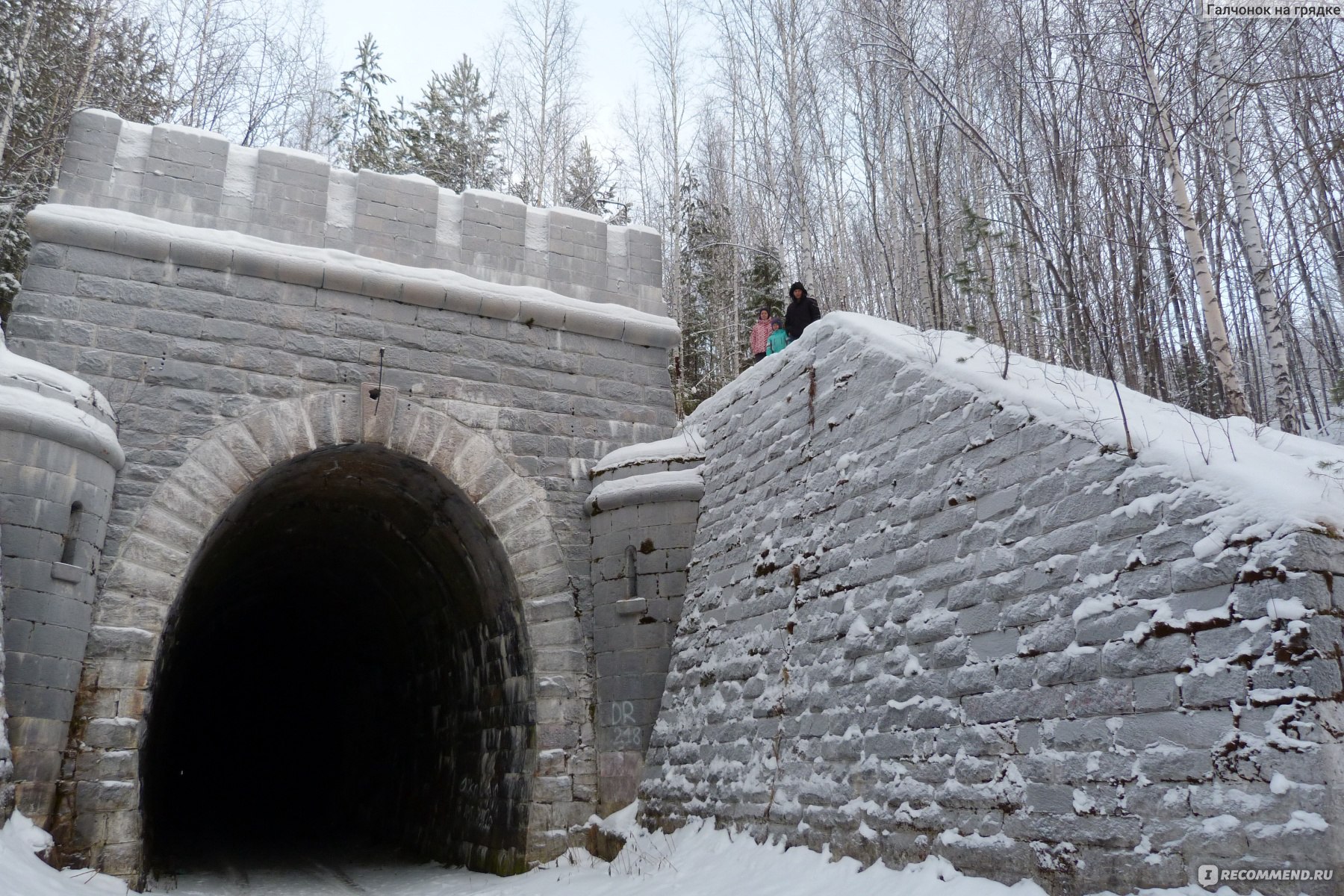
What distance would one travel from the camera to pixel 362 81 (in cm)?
2717

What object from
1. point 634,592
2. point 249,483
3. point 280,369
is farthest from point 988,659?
point 280,369

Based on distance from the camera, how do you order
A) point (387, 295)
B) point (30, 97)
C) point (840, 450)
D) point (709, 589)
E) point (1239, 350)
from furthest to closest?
point (30, 97), point (1239, 350), point (387, 295), point (709, 589), point (840, 450)

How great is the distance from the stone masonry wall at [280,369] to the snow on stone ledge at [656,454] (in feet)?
0.87

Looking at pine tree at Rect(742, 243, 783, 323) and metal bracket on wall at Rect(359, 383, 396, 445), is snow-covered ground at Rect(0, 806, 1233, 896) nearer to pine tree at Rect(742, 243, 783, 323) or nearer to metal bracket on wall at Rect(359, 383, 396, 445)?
metal bracket on wall at Rect(359, 383, 396, 445)

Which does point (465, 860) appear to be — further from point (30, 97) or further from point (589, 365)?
point (30, 97)

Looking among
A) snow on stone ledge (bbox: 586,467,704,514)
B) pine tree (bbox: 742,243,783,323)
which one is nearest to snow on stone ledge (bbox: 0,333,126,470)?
snow on stone ledge (bbox: 586,467,704,514)

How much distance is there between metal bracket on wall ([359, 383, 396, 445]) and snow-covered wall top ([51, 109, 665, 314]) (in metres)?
1.39

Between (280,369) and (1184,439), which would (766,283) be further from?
(1184,439)

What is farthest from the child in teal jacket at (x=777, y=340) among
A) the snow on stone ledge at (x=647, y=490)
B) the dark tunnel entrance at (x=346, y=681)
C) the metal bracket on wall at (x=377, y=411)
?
the metal bracket on wall at (x=377, y=411)

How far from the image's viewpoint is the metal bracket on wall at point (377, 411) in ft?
28.4

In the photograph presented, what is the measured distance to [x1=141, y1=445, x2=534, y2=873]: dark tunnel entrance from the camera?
9188 millimetres

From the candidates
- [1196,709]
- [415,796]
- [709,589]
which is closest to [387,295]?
[709,589]

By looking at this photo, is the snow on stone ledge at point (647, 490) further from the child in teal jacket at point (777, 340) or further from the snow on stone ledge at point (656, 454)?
the child in teal jacket at point (777, 340)

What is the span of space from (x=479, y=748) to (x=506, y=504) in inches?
107
